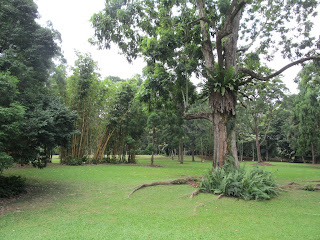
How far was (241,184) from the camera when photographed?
747 cm

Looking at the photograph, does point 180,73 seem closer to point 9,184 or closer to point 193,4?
point 193,4

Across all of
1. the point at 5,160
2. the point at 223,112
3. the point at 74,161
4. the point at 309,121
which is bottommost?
the point at 74,161

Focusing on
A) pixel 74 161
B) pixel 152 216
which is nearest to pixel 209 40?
pixel 152 216

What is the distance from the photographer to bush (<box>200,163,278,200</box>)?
23.5 feet

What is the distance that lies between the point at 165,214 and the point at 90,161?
15.5 metres

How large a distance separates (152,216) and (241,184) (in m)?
3.79

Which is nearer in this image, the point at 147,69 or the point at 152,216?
the point at 152,216

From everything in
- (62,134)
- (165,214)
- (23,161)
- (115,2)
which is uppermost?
(115,2)

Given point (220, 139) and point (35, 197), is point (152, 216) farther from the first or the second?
point (220, 139)

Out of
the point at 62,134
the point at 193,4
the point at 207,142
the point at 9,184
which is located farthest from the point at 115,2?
the point at 207,142

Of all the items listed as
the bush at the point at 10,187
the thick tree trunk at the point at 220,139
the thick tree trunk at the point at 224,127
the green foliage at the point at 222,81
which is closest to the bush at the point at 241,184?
the thick tree trunk at the point at 220,139

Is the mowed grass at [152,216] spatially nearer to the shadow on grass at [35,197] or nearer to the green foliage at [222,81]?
the shadow on grass at [35,197]

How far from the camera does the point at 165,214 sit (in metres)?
5.45

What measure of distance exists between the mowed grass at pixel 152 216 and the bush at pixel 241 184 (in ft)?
1.14
